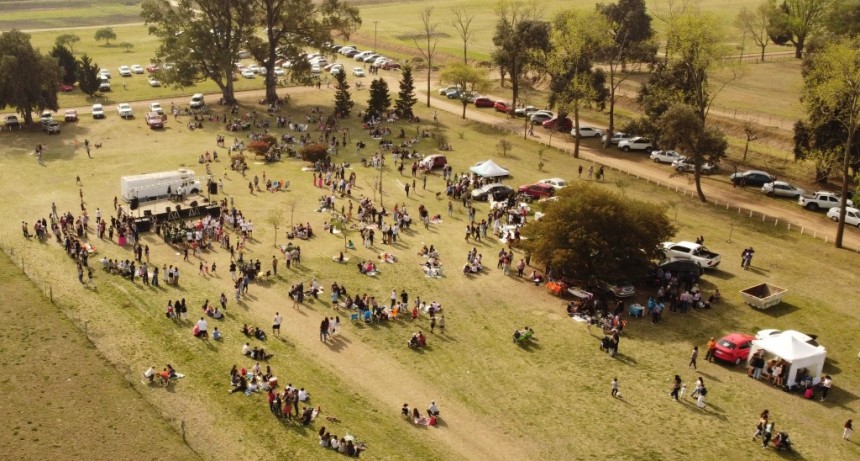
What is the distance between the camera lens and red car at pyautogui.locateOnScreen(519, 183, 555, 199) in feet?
193

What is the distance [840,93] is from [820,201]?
9.89 m

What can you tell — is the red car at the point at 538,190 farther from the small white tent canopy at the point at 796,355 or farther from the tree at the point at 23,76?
the tree at the point at 23,76

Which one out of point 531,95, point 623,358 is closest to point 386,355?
point 623,358

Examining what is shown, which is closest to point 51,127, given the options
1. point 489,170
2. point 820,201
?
point 489,170

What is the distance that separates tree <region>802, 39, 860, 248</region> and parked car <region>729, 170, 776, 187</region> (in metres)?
5.62

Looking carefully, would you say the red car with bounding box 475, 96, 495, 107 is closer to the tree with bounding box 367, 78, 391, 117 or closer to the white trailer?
the tree with bounding box 367, 78, 391, 117

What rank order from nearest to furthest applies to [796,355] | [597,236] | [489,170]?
[796,355], [597,236], [489,170]

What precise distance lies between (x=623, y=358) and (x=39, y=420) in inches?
1030

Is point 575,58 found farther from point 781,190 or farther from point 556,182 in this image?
point 781,190

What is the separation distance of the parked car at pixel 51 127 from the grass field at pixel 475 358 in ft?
66.1

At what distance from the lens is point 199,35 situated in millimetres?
81875

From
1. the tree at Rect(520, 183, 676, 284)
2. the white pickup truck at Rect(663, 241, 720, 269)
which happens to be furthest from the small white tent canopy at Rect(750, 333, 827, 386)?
the white pickup truck at Rect(663, 241, 720, 269)

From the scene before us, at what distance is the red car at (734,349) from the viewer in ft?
122

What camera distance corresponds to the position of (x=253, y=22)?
8538 cm
